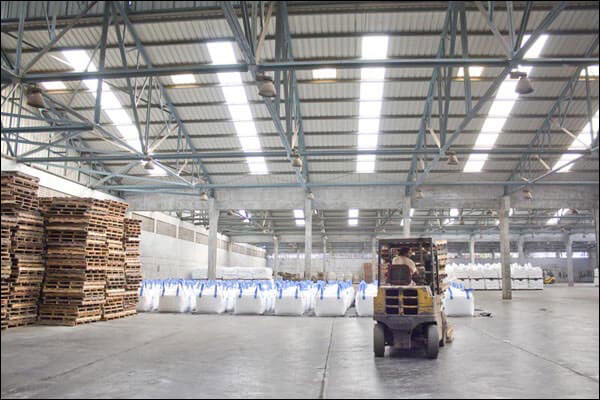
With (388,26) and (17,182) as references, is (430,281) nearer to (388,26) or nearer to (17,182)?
(388,26)

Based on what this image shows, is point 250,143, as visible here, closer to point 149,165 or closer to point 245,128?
point 245,128

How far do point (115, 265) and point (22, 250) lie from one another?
115 inches

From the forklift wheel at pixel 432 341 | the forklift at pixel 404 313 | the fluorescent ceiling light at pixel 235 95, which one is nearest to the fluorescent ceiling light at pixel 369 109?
the fluorescent ceiling light at pixel 235 95

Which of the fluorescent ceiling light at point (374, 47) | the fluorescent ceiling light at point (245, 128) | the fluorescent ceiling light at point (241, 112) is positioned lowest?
the fluorescent ceiling light at point (245, 128)

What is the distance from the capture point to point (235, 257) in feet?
158

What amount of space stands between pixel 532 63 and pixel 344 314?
974 cm

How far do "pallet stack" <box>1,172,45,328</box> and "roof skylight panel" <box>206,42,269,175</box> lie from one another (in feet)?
24.2

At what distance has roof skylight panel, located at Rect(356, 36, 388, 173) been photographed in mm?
16391

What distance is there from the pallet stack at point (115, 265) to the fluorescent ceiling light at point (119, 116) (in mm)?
6119

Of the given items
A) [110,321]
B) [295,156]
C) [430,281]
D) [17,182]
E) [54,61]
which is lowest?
[110,321]

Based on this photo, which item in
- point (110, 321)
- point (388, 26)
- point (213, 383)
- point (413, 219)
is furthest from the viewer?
point (413, 219)

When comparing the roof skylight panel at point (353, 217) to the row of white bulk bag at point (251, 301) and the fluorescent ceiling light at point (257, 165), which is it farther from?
the row of white bulk bag at point (251, 301)

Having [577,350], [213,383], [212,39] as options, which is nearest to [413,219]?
[212,39]

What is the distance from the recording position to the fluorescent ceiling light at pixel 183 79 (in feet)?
60.6
